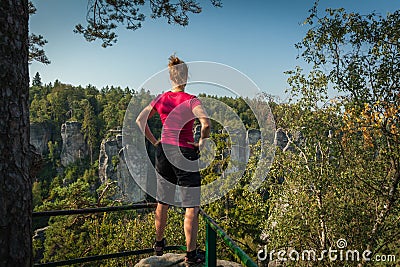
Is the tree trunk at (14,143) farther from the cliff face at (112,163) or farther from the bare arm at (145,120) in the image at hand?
the cliff face at (112,163)

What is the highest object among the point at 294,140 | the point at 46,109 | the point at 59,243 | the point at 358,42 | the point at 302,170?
the point at 46,109

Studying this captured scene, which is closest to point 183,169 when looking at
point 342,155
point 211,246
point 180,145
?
point 180,145

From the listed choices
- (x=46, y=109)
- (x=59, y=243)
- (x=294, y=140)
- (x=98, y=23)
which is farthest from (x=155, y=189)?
(x=46, y=109)

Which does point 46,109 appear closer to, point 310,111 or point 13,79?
point 310,111

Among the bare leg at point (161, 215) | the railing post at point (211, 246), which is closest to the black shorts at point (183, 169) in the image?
the bare leg at point (161, 215)

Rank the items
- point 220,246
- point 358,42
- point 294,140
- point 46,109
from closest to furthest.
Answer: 1. point 358,42
2. point 294,140
3. point 220,246
4. point 46,109

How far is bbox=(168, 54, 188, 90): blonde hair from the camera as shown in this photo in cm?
228

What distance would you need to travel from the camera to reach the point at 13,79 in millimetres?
1157

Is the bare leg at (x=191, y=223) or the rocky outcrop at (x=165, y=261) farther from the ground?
the bare leg at (x=191, y=223)

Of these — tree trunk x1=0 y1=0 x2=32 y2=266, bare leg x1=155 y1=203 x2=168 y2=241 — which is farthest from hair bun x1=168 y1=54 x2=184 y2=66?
tree trunk x1=0 y1=0 x2=32 y2=266

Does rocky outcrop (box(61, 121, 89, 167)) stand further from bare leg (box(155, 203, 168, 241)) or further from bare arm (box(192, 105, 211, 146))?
bare arm (box(192, 105, 211, 146))

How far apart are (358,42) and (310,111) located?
5.85ft

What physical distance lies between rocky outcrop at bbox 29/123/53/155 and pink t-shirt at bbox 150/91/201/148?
5347cm

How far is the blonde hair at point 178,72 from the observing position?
89.7 inches
